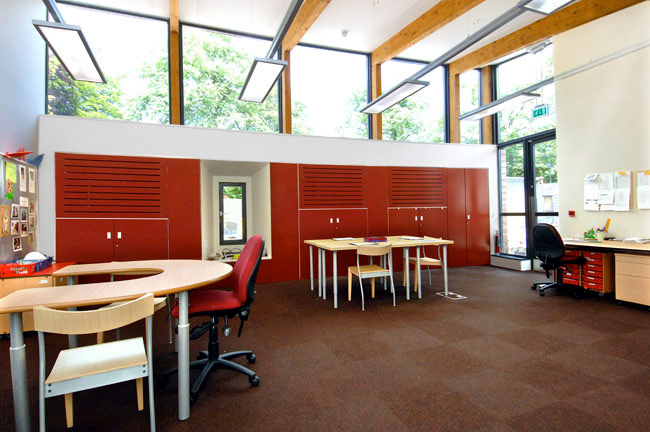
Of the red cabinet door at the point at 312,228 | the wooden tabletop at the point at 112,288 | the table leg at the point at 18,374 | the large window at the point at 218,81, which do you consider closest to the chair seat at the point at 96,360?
the table leg at the point at 18,374

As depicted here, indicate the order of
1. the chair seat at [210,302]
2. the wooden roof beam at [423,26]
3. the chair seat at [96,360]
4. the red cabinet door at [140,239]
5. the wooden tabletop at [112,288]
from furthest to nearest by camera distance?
1. the wooden roof beam at [423,26]
2. the red cabinet door at [140,239]
3. the chair seat at [210,302]
4. the wooden tabletop at [112,288]
5. the chair seat at [96,360]

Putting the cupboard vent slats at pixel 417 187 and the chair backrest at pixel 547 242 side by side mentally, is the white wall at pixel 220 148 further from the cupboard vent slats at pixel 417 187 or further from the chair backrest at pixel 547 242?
the chair backrest at pixel 547 242

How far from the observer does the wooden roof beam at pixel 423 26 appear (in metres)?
5.40

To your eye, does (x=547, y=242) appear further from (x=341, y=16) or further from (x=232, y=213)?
(x=232, y=213)

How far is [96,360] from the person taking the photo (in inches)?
70.6

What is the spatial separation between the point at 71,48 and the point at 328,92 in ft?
14.8

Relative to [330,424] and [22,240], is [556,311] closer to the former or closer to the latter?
[330,424]

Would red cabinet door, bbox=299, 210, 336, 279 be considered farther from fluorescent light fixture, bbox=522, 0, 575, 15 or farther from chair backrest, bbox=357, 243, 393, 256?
fluorescent light fixture, bbox=522, 0, 575, 15

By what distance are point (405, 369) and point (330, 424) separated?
91 cm

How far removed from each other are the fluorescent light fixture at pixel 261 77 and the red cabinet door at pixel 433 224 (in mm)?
3998

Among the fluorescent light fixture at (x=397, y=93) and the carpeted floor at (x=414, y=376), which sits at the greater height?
the fluorescent light fixture at (x=397, y=93)

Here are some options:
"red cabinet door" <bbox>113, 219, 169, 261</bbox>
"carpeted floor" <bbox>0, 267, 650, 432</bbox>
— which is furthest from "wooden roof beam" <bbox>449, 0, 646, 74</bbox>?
"red cabinet door" <bbox>113, 219, 169, 261</bbox>

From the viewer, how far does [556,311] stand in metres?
4.12

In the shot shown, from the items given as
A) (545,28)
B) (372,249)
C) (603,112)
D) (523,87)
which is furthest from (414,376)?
(523,87)
